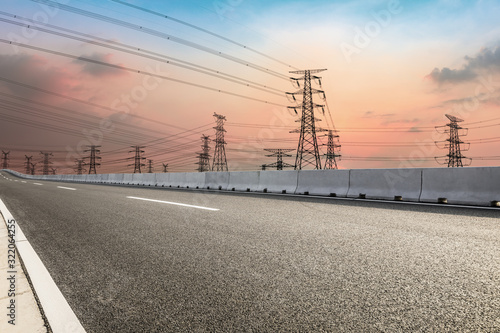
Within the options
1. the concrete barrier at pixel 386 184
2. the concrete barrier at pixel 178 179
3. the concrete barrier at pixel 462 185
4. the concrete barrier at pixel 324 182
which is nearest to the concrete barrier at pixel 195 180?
the concrete barrier at pixel 178 179

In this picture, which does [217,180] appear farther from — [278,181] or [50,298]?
[50,298]

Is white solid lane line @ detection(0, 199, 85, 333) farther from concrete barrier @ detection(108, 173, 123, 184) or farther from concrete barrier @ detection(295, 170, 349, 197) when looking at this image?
concrete barrier @ detection(108, 173, 123, 184)

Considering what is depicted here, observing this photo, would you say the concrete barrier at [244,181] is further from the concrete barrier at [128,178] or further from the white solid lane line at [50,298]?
the concrete barrier at [128,178]

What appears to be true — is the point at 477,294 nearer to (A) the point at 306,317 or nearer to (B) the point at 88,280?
(A) the point at 306,317

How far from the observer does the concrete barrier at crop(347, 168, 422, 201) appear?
35.1 ft

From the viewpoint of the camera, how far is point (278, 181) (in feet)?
50.9

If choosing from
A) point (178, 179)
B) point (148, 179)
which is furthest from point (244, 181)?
point (148, 179)

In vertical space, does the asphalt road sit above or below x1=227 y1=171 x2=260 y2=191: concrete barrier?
below

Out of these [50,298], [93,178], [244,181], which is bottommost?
[50,298]

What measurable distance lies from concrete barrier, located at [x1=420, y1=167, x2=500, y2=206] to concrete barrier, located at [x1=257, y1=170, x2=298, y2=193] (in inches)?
217

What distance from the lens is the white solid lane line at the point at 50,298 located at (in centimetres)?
235

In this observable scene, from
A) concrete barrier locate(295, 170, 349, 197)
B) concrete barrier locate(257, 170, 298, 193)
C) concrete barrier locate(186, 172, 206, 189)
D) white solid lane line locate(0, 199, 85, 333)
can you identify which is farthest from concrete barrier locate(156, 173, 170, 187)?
white solid lane line locate(0, 199, 85, 333)

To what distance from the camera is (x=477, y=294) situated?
278cm

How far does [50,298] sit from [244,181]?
47.8ft
